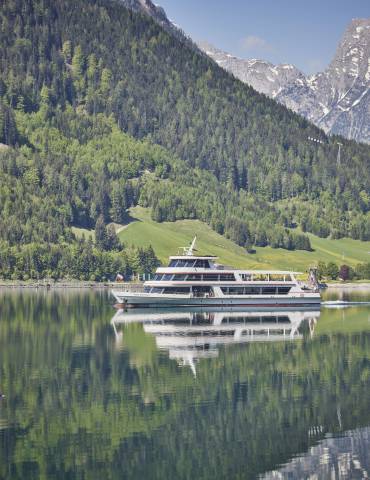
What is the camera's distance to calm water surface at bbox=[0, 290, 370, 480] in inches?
2751

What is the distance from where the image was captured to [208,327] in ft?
516

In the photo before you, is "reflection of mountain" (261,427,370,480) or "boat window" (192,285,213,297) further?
"boat window" (192,285,213,297)

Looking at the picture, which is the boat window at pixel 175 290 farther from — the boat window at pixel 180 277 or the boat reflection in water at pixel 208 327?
the boat reflection in water at pixel 208 327

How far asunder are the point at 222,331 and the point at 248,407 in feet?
207

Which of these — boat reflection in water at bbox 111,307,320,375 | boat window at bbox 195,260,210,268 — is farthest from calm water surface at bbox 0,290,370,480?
boat window at bbox 195,260,210,268

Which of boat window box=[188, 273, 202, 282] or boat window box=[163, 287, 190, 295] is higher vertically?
boat window box=[188, 273, 202, 282]

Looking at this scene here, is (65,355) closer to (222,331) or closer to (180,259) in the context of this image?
(222,331)

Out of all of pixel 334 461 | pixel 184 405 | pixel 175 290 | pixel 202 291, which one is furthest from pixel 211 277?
pixel 334 461

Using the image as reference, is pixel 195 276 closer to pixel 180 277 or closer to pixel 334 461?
pixel 180 277

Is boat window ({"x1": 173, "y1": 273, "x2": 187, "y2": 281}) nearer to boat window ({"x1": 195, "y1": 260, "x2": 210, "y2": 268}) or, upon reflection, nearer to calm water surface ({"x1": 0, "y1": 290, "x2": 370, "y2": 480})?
boat window ({"x1": 195, "y1": 260, "x2": 210, "y2": 268})

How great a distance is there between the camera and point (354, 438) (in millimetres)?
76375

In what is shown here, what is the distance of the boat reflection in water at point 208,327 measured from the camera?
127 m

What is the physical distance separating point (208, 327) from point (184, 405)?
7048cm

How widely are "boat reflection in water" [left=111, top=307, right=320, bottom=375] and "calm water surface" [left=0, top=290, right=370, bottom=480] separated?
0.73 metres
